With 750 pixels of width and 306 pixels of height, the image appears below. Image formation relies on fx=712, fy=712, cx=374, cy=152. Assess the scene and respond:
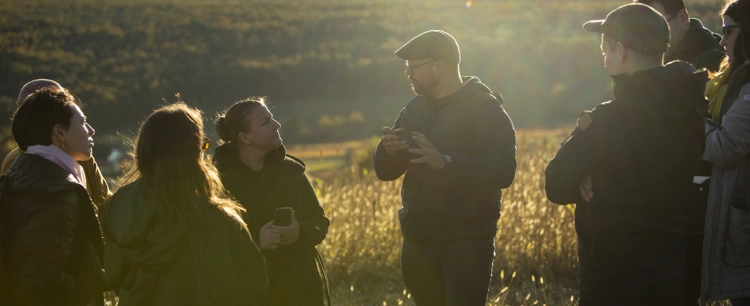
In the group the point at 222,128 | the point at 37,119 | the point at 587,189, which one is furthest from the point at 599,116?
the point at 37,119

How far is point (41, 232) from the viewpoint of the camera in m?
3.19

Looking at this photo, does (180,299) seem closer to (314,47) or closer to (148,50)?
(148,50)

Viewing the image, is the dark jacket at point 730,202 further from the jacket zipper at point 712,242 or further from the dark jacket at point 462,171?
the dark jacket at point 462,171

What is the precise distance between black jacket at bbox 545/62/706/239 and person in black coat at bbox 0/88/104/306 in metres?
2.26

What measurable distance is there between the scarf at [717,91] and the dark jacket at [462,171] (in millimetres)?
1077

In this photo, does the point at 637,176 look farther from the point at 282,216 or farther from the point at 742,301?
the point at 282,216

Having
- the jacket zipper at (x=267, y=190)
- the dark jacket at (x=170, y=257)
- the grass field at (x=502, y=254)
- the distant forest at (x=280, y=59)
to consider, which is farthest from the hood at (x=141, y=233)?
the distant forest at (x=280, y=59)

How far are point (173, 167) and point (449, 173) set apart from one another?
1.43 metres

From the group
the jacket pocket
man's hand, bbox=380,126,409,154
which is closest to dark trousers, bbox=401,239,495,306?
man's hand, bbox=380,126,409,154

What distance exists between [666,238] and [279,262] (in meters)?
1.97

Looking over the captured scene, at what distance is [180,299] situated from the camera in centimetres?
314

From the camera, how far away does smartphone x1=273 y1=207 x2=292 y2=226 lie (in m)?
3.67

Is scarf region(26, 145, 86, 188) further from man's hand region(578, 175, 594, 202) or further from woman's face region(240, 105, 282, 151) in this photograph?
man's hand region(578, 175, 594, 202)

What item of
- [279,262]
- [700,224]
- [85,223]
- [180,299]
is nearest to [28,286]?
[85,223]
